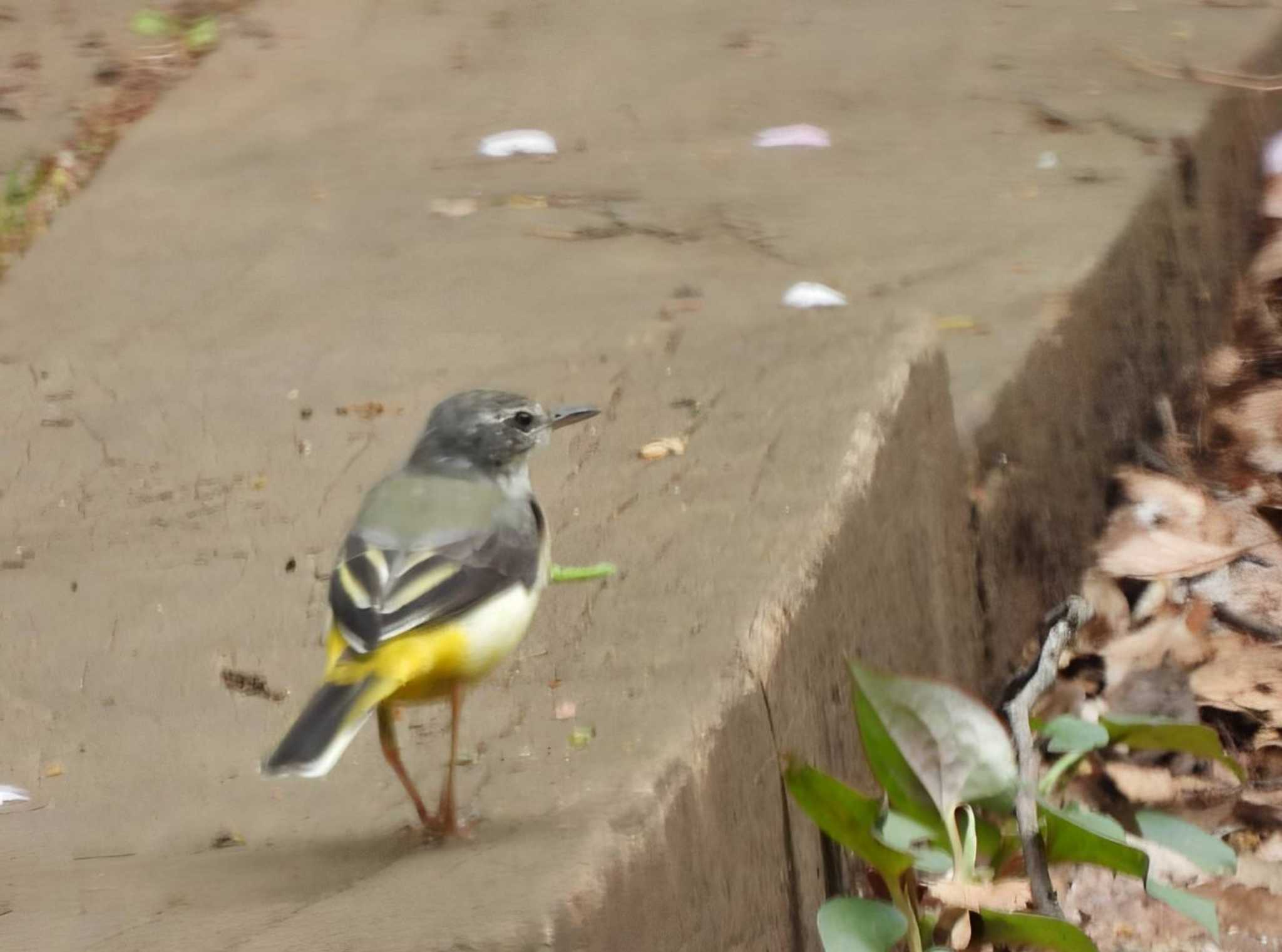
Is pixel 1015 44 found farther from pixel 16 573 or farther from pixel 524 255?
pixel 16 573

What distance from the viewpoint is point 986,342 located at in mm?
4539

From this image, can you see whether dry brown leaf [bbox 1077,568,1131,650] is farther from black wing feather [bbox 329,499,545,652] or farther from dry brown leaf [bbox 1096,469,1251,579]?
black wing feather [bbox 329,499,545,652]

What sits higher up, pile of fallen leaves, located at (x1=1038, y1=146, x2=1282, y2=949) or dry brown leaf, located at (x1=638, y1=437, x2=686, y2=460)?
dry brown leaf, located at (x1=638, y1=437, x2=686, y2=460)

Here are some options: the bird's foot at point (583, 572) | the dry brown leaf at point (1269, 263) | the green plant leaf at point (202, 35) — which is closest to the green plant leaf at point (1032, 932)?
the bird's foot at point (583, 572)

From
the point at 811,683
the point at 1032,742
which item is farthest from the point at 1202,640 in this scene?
the point at 811,683

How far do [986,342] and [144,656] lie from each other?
2127mm

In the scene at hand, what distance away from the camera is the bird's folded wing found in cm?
266

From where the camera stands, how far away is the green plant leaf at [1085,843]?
303cm

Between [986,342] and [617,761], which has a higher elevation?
[617,761]

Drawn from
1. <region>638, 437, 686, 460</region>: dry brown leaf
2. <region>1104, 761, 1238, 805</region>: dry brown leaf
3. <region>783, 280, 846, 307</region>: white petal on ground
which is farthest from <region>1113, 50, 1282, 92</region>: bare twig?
<region>638, 437, 686, 460</region>: dry brown leaf

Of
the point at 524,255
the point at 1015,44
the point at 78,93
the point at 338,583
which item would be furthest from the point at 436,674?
the point at 78,93

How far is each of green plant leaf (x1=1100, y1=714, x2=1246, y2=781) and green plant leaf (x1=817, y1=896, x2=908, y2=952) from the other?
2.09ft

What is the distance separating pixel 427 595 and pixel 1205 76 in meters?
4.06

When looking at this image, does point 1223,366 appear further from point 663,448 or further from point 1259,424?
point 663,448
